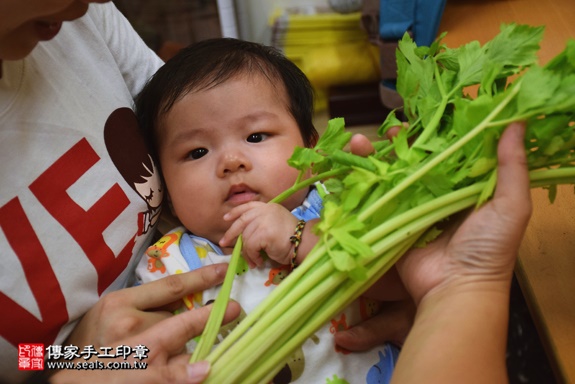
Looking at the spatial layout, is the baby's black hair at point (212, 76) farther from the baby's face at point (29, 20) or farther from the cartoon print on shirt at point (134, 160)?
the baby's face at point (29, 20)

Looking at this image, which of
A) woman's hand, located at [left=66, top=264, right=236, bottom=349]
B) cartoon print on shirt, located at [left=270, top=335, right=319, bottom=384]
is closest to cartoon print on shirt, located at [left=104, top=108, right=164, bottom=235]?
woman's hand, located at [left=66, top=264, right=236, bottom=349]

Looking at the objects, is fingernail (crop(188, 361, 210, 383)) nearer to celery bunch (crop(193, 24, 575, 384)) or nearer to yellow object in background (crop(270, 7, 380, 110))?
celery bunch (crop(193, 24, 575, 384))

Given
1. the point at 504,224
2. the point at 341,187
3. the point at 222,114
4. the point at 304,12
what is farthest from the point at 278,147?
the point at 304,12

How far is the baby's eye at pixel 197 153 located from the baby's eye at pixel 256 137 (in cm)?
10

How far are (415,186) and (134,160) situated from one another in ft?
1.96

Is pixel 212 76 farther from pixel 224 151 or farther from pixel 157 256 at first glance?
pixel 157 256

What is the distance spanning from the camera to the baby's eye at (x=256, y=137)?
114 centimetres

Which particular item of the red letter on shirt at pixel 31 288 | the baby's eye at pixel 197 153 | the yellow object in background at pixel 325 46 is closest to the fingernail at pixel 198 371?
the red letter on shirt at pixel 31 288

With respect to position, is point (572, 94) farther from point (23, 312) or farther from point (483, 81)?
point (23, 312)

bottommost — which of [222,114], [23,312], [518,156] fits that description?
[23,312]

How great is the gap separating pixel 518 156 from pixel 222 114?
2.08 ft

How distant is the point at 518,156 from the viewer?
2.34 feet

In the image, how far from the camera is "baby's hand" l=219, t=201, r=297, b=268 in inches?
36.8

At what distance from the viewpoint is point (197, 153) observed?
115 centimetres
